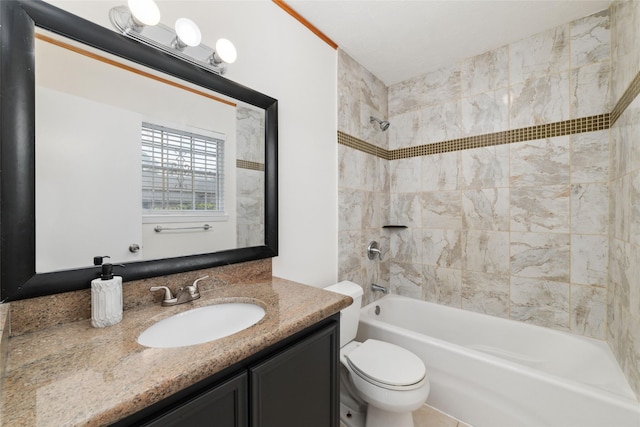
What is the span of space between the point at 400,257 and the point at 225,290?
5.82 ft

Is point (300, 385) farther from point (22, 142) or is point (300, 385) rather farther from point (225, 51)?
point (225, 51)

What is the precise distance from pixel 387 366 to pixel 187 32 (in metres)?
1.80

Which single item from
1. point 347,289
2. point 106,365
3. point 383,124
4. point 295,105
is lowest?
point 347,289

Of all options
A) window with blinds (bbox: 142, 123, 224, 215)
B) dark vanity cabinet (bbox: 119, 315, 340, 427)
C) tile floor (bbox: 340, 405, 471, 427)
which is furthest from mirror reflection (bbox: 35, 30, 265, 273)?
tile floor (bbox: 340, 405, 471, 427)

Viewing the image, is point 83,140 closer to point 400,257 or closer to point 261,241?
point 261,241

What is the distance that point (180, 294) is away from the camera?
1.06 meters

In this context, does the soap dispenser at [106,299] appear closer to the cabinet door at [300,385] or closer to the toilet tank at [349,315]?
the cabinet door at [300,385]

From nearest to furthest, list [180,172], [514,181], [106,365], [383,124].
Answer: [106,365] → [180,172] → [514,181] → [383,124]

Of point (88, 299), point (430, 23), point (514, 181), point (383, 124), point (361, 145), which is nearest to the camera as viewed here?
point (88, 299)

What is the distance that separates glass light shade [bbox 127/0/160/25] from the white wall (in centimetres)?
16

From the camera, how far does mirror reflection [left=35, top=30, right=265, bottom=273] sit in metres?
0.83

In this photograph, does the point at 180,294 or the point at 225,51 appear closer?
the point at 180,294

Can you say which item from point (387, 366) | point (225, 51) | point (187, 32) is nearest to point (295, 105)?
point (225, 51)

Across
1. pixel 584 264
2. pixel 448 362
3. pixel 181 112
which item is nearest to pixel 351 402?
pixel 448 362
